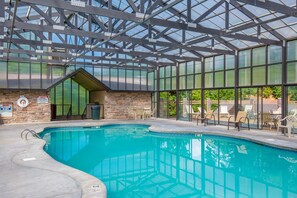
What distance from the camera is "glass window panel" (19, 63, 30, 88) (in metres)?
16.0

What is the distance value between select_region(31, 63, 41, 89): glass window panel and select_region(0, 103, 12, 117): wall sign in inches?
72.0

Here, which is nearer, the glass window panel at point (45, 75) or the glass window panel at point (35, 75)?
the glass window panel at point (35, 75)

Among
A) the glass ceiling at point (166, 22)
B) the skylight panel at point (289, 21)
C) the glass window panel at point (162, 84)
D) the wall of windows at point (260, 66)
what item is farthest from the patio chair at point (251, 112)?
the glass window panel at point (162, 84)

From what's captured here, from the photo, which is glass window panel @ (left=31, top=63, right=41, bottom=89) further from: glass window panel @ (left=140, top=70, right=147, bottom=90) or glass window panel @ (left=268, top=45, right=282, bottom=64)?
glass window panel @ (left=268, top=45, right=282, bottom=64)

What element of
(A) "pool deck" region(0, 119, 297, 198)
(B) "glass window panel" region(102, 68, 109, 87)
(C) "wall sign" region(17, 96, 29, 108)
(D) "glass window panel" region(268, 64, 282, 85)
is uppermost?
(B) "glass window panel" region(102, 68, 109, 87)

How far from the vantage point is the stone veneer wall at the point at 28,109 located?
51.0 feet

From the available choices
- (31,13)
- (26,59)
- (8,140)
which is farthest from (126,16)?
(26,59)

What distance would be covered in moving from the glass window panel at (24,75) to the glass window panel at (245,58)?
12.7 m

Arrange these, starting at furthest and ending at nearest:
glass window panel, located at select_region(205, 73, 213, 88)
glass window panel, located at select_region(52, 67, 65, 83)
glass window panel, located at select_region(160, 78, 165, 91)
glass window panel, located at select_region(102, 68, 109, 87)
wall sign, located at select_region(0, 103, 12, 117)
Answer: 1. glass window panel, located at select_region(160, 78, 165, 91)
2. glass window panel, located at select_region(102, 68, 109, 87)
3. glass window panel, located at select_region(52, 67, 65, 83)
4. wall sign, located at select_region(0, 103, 12, 117)
5. glass window panel, located at select_region(205, 73, 213, 88)

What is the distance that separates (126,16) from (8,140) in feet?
20.0

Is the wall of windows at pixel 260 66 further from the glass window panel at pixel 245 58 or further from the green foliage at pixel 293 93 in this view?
the green foliage at pixel 293 93

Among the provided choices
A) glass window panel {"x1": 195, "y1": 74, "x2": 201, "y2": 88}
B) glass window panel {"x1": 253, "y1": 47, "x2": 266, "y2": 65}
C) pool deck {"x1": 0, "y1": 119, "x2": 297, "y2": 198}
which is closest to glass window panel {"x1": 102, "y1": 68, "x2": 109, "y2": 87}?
glass window panel {"x1": 195, "y1": 74, "x2": 201, "y2": 88}

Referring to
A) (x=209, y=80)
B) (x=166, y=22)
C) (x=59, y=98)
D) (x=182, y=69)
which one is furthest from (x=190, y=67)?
(x=59, y=98)

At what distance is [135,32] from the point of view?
13.4 metres
